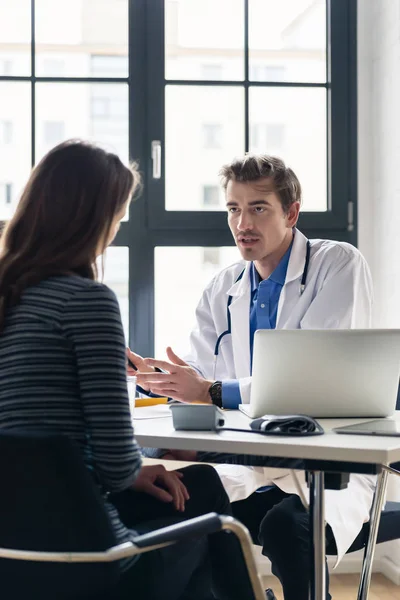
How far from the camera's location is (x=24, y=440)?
1.14 m

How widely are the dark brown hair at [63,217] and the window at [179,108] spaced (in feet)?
5.71

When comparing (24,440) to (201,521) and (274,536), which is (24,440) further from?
(274,536)

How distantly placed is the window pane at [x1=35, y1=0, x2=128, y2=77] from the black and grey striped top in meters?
2.09

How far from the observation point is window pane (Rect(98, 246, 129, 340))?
10.4ft

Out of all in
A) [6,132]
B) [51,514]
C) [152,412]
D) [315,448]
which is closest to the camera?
[51,514]

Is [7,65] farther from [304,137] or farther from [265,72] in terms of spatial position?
[304,137]

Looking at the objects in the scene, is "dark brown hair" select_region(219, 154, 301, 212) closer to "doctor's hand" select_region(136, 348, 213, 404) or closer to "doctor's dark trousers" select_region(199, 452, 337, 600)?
"doctor's hand" select_region(136, 348, 213, 404)

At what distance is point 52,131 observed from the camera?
3.19 metres

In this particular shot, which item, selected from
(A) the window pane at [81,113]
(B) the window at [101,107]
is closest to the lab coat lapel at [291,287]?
(A) the window pane at [81,113]

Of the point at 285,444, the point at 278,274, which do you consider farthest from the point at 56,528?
the point at 278,274

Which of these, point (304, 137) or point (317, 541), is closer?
point (317, 541)

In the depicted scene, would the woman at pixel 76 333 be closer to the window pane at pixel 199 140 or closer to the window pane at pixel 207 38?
the window pane at pixel 199 140

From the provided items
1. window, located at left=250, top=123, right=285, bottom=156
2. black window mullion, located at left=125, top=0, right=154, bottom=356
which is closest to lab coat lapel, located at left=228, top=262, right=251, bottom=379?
black window mullion, located at left=125, top=0, right=154, bottom=356

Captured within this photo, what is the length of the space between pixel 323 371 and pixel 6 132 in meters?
1.96
